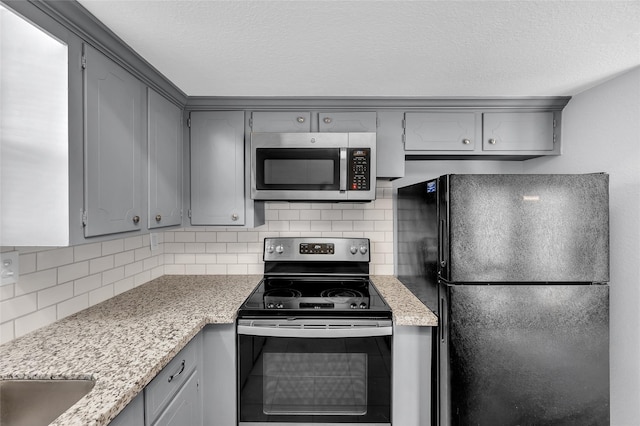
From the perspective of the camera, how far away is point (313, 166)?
85.2 inches

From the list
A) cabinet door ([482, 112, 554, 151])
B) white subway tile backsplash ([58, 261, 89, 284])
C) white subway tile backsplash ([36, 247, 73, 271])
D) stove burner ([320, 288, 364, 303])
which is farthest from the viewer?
cabinet door ([482, 112, 554, 151])

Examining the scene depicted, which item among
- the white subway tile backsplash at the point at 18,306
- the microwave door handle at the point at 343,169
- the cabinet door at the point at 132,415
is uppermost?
the microwave door handle at the point at 343,169

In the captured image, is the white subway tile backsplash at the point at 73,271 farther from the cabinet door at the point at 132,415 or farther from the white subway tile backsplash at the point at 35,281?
the cabinet door at the point at 132,415

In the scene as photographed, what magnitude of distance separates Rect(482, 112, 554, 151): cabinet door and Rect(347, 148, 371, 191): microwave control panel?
83cm

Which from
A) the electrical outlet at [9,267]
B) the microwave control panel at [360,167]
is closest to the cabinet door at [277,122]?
the microwave control panel at [360,167]

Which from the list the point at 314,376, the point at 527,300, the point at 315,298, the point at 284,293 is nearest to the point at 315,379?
the point at 314,376

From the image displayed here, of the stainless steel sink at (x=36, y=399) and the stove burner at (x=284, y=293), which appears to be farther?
the stove burner at (x=284, y=293)

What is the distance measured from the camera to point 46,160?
4.06 feet

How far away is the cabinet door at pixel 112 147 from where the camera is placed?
4.42 ft

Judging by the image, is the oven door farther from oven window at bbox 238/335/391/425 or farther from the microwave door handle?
the microwave door handle

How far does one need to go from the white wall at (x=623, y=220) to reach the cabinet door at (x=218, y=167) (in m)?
2.11

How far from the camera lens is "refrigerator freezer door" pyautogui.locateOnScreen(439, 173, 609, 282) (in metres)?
1.63

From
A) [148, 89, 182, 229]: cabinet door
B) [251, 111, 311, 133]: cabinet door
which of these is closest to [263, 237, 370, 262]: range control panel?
[148, 89, 182, 229]: cabinet door

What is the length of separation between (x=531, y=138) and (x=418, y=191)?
89cm
